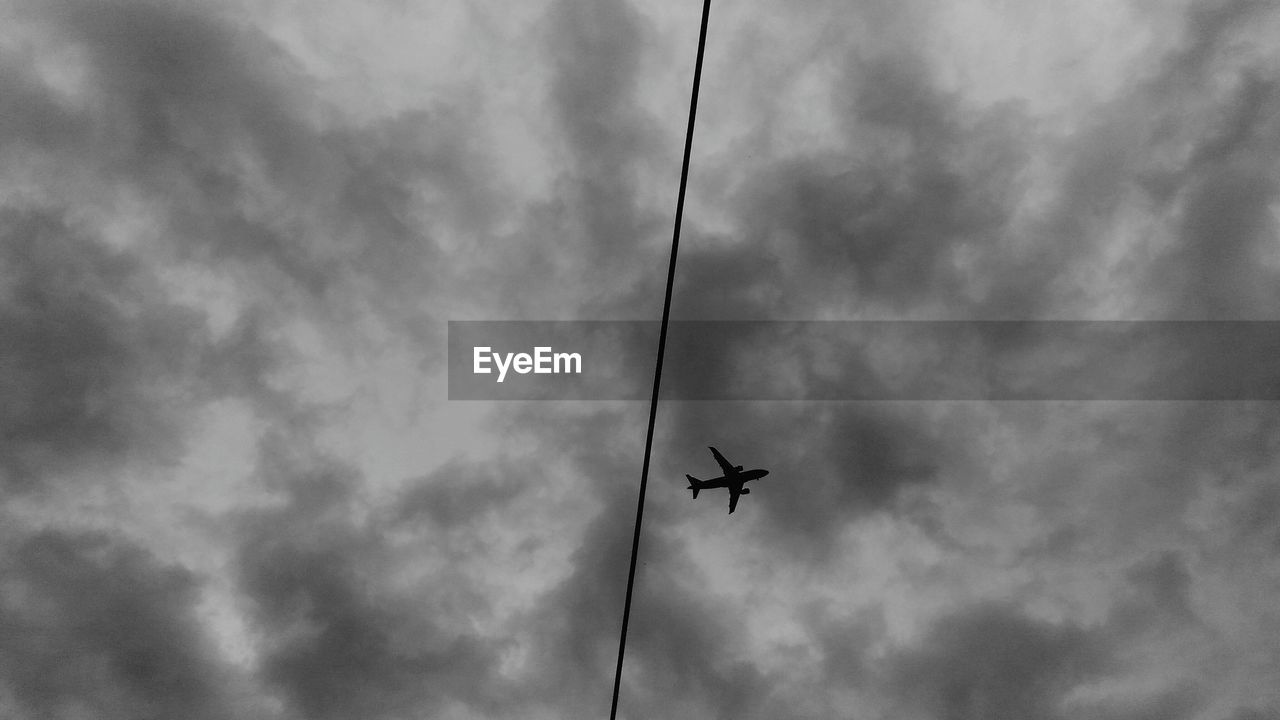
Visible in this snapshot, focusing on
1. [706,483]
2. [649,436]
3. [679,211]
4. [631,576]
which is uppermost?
[706,483]

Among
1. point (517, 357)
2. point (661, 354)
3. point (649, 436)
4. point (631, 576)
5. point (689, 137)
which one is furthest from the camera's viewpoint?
point (517, 357)

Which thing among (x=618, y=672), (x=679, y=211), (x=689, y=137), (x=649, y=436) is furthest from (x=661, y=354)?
(x=618, y=672)

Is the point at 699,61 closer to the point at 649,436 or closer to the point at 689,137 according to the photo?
the point at 689,137

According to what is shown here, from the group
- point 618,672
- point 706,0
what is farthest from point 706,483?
point 706,0

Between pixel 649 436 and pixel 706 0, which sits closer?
pixel 706 0

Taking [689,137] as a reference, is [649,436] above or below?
below

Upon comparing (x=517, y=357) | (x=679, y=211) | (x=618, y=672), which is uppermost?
(x=517, y=357)

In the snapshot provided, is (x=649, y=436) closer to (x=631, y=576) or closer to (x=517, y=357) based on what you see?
(x=631, y=576)

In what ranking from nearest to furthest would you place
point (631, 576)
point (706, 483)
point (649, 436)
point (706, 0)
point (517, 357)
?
point (706, 0), point (649, 436), point (631, 576), point (517, 357), point (706, 483)

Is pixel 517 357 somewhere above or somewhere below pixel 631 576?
above
